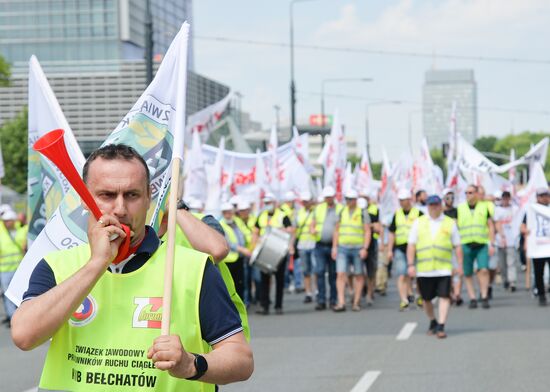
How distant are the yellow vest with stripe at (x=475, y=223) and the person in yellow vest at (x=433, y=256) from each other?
3018mm

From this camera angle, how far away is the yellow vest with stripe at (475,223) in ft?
58.5

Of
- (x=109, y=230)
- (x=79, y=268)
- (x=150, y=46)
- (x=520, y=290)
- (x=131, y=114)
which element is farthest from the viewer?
(x=150, y=46)

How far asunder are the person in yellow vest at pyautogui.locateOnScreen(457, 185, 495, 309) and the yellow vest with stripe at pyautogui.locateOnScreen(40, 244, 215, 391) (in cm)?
1472

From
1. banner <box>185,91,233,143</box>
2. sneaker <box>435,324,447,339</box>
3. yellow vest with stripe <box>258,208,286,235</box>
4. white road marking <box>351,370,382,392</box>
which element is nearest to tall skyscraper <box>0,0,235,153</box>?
banner <box>185,91,233,143</box>

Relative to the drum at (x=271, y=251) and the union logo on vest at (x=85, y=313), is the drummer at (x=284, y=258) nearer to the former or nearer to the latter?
the drum at (x=271, y=251)

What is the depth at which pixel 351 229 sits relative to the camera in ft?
60.4

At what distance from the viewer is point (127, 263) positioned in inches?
135

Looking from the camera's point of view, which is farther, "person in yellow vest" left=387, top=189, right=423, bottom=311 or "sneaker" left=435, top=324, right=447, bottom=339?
"person in yellow vest" left=387, top=189, right=423, bottom=311

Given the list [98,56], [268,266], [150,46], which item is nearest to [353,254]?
[268,266]

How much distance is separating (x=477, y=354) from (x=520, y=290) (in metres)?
10.2

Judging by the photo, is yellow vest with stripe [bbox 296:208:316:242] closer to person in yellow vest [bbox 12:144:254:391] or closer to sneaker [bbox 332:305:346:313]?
sneaker [bbox 332:305:346:313]

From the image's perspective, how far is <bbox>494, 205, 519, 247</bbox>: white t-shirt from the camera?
870 inches

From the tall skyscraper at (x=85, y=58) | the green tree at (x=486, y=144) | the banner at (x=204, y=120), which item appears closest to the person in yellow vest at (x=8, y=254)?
Result: the banner at (x=204, y=120)

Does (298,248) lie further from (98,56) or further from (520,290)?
(98,56)
